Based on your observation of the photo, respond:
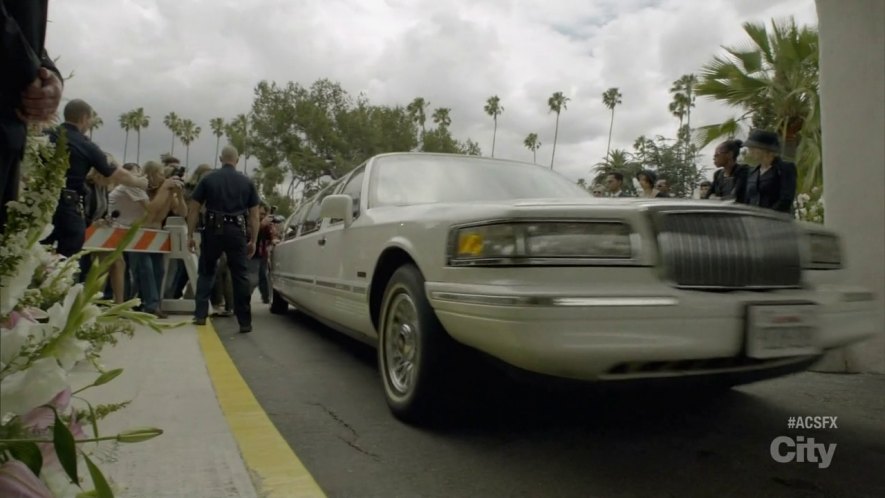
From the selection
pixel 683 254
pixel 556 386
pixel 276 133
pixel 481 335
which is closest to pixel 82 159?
pixel 481 335

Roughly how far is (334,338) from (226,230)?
1.35 metres

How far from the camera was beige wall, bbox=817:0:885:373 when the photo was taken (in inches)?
155

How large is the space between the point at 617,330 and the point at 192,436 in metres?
1.76

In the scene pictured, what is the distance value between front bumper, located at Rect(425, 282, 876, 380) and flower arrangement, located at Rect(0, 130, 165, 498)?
1.35 meters

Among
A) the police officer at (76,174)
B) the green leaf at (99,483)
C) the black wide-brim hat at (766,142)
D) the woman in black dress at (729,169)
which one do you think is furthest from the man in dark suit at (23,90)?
the woman in black dress at (729,169)

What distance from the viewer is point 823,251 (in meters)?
2.68

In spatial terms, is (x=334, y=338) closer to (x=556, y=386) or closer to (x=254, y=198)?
(x=254, y=198)

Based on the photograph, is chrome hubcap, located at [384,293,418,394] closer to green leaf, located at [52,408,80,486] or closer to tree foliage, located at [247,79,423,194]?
green leaf, located at [52,408,80,486]

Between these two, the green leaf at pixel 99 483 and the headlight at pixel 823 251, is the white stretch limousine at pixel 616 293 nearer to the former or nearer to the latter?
the headlight at pixel 823 251

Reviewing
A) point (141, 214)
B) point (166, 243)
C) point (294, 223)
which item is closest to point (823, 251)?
point (294, 223)

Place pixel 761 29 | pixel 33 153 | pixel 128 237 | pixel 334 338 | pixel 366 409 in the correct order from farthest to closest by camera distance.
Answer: pixel 761 29, pixel 334 338, pixel 366 409, pixel 33 153, pixel 128 237

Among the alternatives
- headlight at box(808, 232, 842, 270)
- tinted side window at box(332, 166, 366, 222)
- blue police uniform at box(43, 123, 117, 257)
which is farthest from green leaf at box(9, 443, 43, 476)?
→ blue police uniform at box(43, 123, 117, 257)

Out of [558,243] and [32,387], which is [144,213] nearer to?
[558,243]

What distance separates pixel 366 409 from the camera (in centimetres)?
312
